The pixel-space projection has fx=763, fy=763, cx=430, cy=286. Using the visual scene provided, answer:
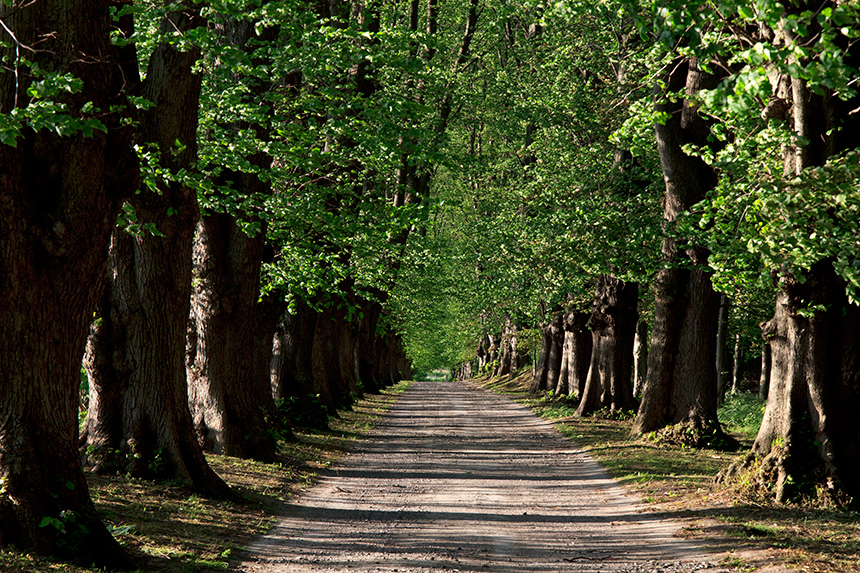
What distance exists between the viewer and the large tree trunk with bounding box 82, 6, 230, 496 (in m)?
10.4

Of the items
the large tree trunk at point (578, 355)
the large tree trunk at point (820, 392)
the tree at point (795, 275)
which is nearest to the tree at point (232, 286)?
the tree at point (795, 275)

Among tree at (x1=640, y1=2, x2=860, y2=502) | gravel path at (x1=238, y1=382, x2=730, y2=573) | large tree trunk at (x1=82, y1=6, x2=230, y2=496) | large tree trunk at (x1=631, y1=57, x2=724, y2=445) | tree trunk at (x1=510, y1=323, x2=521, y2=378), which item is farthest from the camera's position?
tree trunk at (x1=510, y1=323, x2=521, y2=378)

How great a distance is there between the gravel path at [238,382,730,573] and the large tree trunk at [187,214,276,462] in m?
1.85

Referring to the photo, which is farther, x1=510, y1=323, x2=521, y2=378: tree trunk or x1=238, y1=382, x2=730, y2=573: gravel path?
x1=510, y1=323, x2=521, y2=378: tree trunk

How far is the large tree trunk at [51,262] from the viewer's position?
21.2 ft

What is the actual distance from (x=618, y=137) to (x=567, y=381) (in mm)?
21720

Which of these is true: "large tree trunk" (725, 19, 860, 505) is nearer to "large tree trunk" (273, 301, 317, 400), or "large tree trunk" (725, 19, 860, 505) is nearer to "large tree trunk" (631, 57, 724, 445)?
"large tree trunk" (631, 57, 724, 445)

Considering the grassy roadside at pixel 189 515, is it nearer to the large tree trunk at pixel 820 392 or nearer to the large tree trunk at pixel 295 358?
the large tree trunk at pixel 295 358

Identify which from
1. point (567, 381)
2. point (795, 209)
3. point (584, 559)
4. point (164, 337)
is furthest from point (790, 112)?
point (567, 381)

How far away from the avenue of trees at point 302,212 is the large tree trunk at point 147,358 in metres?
0.03

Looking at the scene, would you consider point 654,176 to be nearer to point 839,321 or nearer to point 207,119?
point 839,321

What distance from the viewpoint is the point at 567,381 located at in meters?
32.6

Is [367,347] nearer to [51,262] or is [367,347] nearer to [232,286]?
[232,286]

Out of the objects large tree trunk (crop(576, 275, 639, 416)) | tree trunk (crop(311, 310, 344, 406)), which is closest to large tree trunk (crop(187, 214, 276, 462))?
tree trunk (crop(311, 310, 344, 406))
